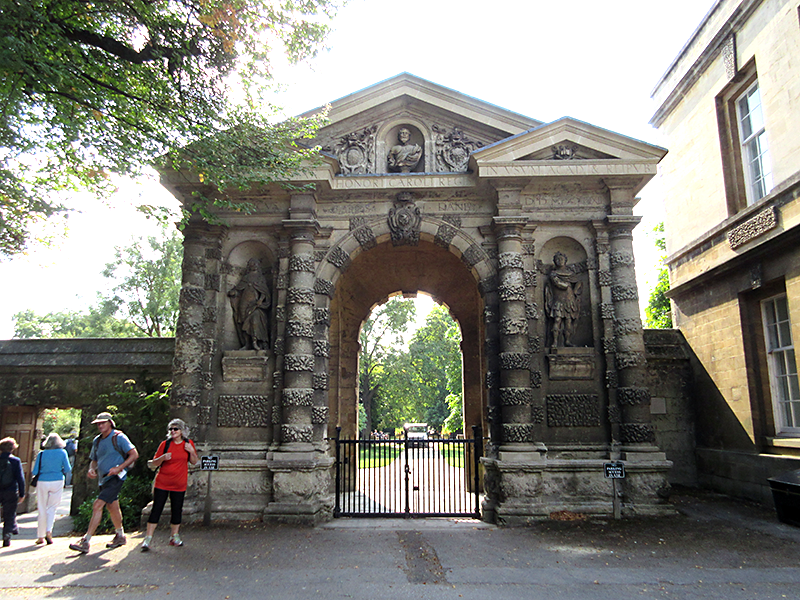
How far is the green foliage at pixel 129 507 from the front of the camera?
9.23 meters

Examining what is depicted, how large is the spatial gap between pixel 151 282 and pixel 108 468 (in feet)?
77.4

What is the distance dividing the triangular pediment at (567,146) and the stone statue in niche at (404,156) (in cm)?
133

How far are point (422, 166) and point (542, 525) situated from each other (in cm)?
679

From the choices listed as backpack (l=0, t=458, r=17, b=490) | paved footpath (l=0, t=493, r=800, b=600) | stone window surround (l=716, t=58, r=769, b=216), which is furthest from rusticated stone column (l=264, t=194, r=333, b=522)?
stone window surround (l=716, t=58, r=769, b=216)

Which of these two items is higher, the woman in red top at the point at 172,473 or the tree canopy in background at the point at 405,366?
the tree canopy in background at the point at 405,366

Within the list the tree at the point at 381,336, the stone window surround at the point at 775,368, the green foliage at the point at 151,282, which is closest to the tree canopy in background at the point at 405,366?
the tree at the point at 381,336

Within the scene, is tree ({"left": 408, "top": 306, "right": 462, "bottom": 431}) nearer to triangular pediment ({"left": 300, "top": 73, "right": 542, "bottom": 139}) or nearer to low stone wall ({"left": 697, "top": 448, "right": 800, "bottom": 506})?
low stone wall ({"left": 697, "top": 448, "right": 800, "bottom": 506})

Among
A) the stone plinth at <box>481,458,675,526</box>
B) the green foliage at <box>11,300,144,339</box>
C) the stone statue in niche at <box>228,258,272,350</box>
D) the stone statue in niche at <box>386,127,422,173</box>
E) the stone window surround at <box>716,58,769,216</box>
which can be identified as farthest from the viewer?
the green foliage at <box>11,300,144,339</box>

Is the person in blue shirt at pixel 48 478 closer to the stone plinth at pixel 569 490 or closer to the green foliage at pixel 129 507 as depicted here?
the green foliage at pixel 129 507

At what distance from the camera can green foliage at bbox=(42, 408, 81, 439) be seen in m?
26.1

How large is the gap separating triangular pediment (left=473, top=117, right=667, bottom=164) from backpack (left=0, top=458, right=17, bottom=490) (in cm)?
880

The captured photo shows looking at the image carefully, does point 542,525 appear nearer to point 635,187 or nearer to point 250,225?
point 635,187

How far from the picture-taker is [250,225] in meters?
10.3

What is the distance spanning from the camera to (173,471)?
280 inches
